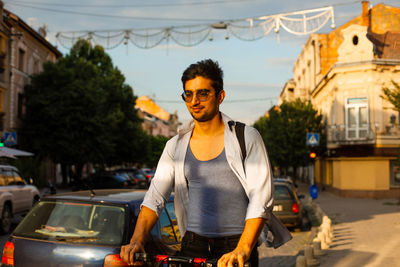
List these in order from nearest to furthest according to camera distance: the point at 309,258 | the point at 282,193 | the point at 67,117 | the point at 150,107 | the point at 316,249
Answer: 1. the point at 309,258
2. the point at 316,249
3. the point at 282,193
4. the point at 67,117
5. the point at 150,107

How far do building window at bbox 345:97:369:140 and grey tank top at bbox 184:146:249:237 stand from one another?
1175 inches

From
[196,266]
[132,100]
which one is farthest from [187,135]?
[132,100]

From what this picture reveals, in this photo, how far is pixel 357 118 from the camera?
105 ft

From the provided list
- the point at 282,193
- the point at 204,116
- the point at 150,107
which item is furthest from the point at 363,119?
the point at 150,107

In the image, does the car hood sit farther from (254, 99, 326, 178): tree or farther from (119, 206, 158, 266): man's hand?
(254, 99, 326, 178): tree

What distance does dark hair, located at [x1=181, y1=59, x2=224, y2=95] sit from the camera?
3262 millimetres

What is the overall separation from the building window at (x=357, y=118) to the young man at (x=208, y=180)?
29.7 meters

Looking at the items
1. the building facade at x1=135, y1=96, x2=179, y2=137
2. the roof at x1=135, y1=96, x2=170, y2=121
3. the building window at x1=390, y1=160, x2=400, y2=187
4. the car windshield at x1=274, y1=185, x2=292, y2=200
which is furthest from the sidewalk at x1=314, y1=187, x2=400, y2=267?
the roof at x1=135, y1=96, x2=170, y2=121

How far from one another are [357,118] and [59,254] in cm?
2960

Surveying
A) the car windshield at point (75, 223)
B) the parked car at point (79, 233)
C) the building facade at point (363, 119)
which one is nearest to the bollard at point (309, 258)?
the parked car at point (79, 233)

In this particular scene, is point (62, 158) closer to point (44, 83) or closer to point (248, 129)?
point (44, 83)

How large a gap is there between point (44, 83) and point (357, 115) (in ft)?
70.1

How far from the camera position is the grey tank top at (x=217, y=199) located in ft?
A: 10.2

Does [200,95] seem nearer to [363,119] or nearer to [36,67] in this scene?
[363,119]
